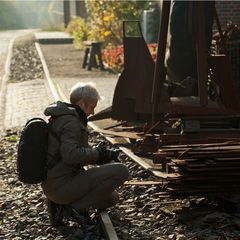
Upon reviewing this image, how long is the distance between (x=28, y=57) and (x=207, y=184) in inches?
883

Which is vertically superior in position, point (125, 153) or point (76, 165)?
point (76, 165)

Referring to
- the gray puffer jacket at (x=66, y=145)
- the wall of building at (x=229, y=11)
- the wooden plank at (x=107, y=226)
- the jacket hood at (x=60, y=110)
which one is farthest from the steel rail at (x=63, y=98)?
the wall of building at (x=229, y=11)

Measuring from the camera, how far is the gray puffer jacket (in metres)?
6.06

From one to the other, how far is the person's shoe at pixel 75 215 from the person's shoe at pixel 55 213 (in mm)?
72

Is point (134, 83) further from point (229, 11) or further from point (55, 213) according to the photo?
point (229, 11)

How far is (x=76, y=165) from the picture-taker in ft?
21.0

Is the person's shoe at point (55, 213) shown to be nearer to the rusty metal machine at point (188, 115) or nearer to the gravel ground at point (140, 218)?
the gravel ground at point (140, 218)

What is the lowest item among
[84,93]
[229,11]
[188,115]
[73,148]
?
[188,115]

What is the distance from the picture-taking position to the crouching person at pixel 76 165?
610 centimetres

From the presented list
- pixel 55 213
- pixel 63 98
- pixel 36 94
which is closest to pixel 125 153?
pixel 55 213

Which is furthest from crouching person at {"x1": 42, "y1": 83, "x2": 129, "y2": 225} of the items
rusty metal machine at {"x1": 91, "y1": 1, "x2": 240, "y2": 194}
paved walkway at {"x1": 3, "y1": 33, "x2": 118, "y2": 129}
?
paved walkway at {"x1": 3, "y1": 33, "x2": 118, "y2": 129}

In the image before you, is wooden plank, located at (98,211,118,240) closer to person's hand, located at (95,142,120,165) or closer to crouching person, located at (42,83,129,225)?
crouching person, located at (42,83,129,225)

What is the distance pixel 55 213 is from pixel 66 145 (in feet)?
2.64

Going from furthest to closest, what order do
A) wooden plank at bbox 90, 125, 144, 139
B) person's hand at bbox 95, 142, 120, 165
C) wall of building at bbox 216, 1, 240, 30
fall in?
1. wall of building at bbox 216, 1, 240, 30
2. wooden plank at bbox 90, 125, 144, 139
3. person's hand at bbox 95, 142, 120, 165
